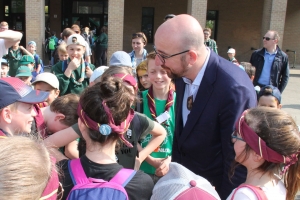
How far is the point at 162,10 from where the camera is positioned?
2062cm

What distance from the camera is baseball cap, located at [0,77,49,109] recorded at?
1.86 m

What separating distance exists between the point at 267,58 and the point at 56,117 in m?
5.11

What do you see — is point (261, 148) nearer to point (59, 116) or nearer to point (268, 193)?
point (268, 193)

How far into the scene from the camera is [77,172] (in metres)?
1.70

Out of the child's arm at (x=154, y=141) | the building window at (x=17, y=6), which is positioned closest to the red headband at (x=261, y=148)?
the child's arm at (x=154, y=141)

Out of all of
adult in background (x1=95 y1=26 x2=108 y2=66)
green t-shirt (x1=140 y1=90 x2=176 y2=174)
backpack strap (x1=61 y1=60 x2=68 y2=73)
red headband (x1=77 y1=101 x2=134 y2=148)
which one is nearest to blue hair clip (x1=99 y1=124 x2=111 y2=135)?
red headband (x1=77 y1=101 x2=134 y2=148)

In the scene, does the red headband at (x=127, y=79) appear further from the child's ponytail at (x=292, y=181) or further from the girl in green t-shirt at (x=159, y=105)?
the child's ponytail at (x=292, y=181)

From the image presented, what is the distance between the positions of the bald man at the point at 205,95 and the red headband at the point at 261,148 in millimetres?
201

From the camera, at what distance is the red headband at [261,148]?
181cm

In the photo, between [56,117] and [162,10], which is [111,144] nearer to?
[56,117]

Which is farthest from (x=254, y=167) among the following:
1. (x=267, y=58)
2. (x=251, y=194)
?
(x=267, y=58)

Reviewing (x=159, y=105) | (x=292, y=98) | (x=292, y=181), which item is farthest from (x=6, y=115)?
(x=292, y=98)

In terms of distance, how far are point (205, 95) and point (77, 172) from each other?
1036 millimetres

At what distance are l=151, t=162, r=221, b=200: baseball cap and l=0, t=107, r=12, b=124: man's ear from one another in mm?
1124
